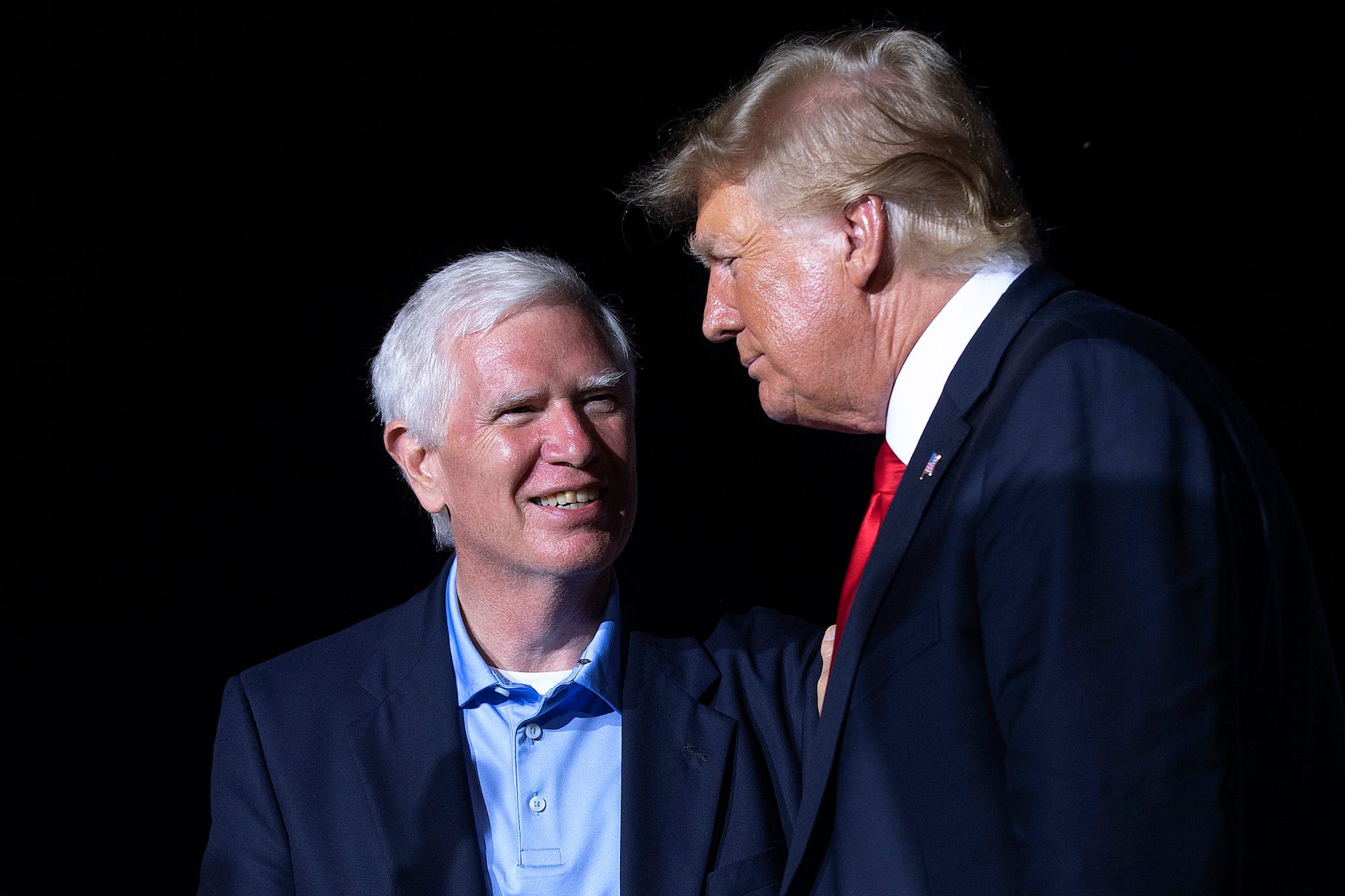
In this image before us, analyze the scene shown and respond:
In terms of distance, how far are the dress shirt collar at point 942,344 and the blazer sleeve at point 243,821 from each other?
1.19m

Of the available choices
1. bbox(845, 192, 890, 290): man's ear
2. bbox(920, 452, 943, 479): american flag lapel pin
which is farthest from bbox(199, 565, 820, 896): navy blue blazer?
bbox(845, 192, 890, 290): man's ear

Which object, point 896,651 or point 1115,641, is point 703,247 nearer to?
point 896,651

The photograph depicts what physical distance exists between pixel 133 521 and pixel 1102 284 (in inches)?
86.9

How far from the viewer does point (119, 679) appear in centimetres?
248

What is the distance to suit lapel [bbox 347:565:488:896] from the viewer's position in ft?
6.04

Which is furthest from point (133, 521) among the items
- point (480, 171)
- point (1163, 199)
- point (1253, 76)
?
point (1253, 76)

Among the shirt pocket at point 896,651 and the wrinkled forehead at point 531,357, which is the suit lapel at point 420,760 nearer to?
the wrinkled forehead at point 531,357

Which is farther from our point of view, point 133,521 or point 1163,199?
point 1163,199

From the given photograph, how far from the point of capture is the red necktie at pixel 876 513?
1585mm

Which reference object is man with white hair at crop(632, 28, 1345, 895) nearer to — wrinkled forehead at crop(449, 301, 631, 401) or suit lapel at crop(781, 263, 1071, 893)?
suit lapel at crop(781, 263, 1071, 893)

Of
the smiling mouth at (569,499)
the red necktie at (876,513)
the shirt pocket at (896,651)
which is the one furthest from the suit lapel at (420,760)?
the shirt pocket at (896,651)

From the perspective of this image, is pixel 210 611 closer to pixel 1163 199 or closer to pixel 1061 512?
pixel 1061 512

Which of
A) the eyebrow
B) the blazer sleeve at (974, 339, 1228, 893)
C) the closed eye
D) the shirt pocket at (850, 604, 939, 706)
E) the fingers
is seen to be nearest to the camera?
the blazer sleeve at (974, 339, 1228, 893)

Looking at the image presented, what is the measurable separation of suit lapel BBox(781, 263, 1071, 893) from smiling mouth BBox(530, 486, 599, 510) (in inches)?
27.0
